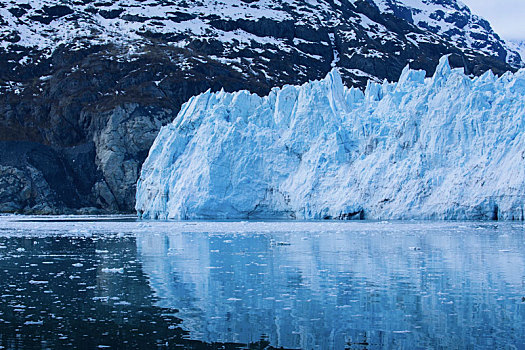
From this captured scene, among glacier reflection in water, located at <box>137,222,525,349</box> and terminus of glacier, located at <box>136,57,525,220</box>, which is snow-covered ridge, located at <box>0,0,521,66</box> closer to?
terminus of glacier, located at <box>136,57,525,220</box>

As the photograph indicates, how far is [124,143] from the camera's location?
65000 mm

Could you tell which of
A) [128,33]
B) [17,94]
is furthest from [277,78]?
[17,94]

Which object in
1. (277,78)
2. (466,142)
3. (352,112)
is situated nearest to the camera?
(466,142)

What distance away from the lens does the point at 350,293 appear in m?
10.2

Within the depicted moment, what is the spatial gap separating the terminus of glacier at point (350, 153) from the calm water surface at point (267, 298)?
1583 centimetres

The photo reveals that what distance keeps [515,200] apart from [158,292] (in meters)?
24.6

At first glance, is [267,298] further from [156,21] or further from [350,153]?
[156,21]

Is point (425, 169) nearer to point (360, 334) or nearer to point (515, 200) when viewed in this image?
point (515, 200)

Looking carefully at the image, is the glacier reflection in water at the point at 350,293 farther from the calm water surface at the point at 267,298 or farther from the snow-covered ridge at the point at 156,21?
the snow-covered ridge at the point at 156,21

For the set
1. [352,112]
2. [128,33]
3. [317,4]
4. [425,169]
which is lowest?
[425,169]

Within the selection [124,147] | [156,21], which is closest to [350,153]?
[124,147]

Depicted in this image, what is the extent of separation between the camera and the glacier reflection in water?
7609 millimetres

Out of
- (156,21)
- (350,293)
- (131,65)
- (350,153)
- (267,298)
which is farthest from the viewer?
(156,21)

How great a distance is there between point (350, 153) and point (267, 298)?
2897cm
